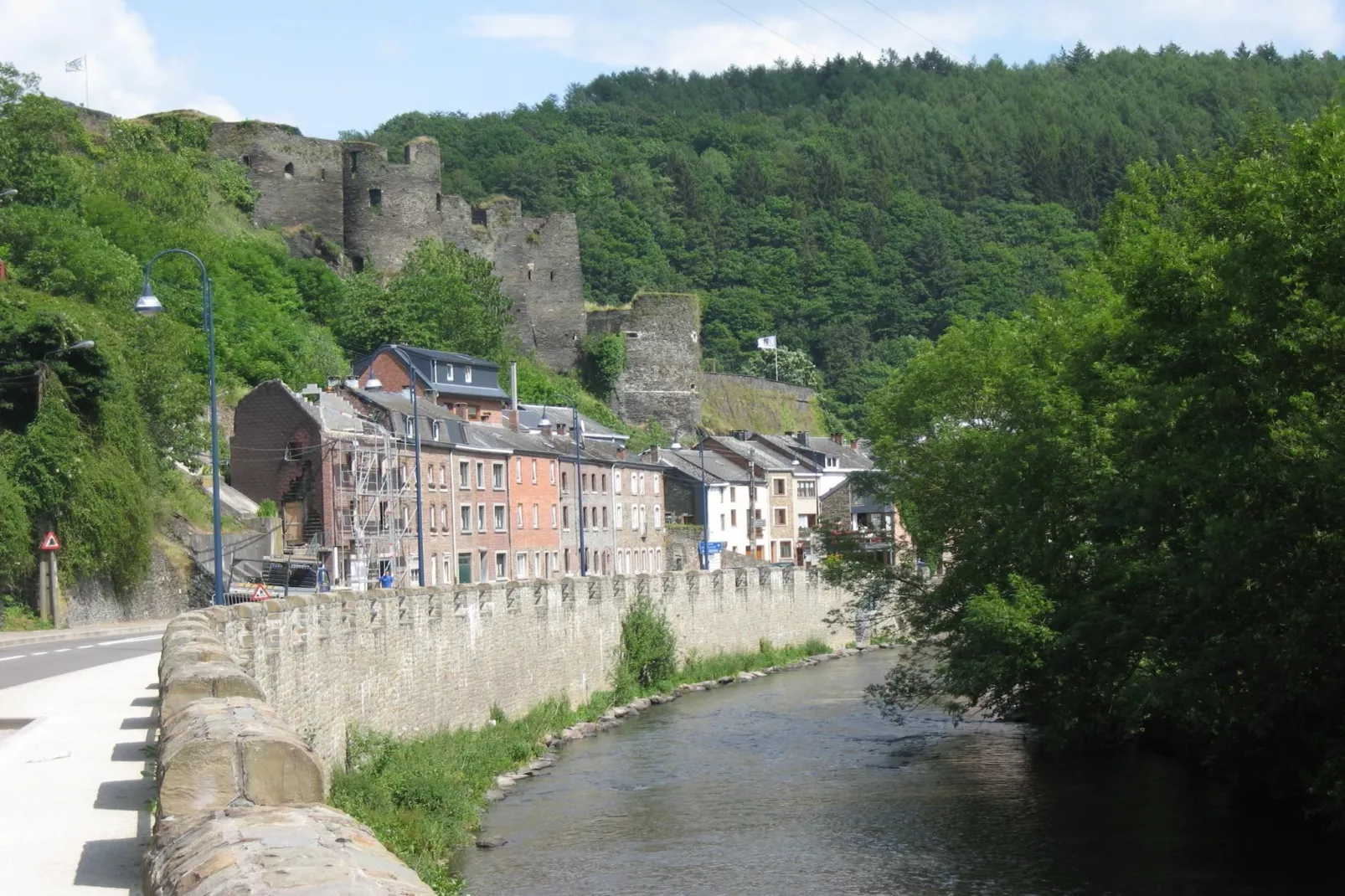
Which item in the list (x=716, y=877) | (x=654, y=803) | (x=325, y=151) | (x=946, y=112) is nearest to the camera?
(x=716, y=877)

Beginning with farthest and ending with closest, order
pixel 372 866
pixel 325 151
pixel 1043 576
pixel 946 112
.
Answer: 1. pixel 946 112
2. pixel 325 151
3. pixel 1043 576
4. pixel 372 866

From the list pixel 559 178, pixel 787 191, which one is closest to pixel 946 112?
pixel 787 191

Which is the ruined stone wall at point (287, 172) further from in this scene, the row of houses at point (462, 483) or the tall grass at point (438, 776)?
the tall grass at point (438, 776)

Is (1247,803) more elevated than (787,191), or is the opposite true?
(787,191)

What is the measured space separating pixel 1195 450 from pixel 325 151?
78248 mm

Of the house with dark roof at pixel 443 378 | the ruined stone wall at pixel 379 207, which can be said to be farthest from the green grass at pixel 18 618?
the ruined stone wall at pixel 379 207

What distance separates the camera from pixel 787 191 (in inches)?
6772

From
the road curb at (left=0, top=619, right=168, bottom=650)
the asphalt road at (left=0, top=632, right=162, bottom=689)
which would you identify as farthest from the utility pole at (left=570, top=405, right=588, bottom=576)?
the asphalt road at (left=0, top=632, right=162, bottom=689)

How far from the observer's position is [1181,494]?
2300 centimetres

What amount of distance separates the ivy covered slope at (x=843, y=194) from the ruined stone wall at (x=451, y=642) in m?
83.0

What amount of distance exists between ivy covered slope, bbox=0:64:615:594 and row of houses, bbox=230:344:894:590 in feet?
11.4

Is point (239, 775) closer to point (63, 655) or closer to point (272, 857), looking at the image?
point (272, 857)

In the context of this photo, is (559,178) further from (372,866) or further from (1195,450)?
(372,866)

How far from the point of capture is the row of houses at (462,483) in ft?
187
